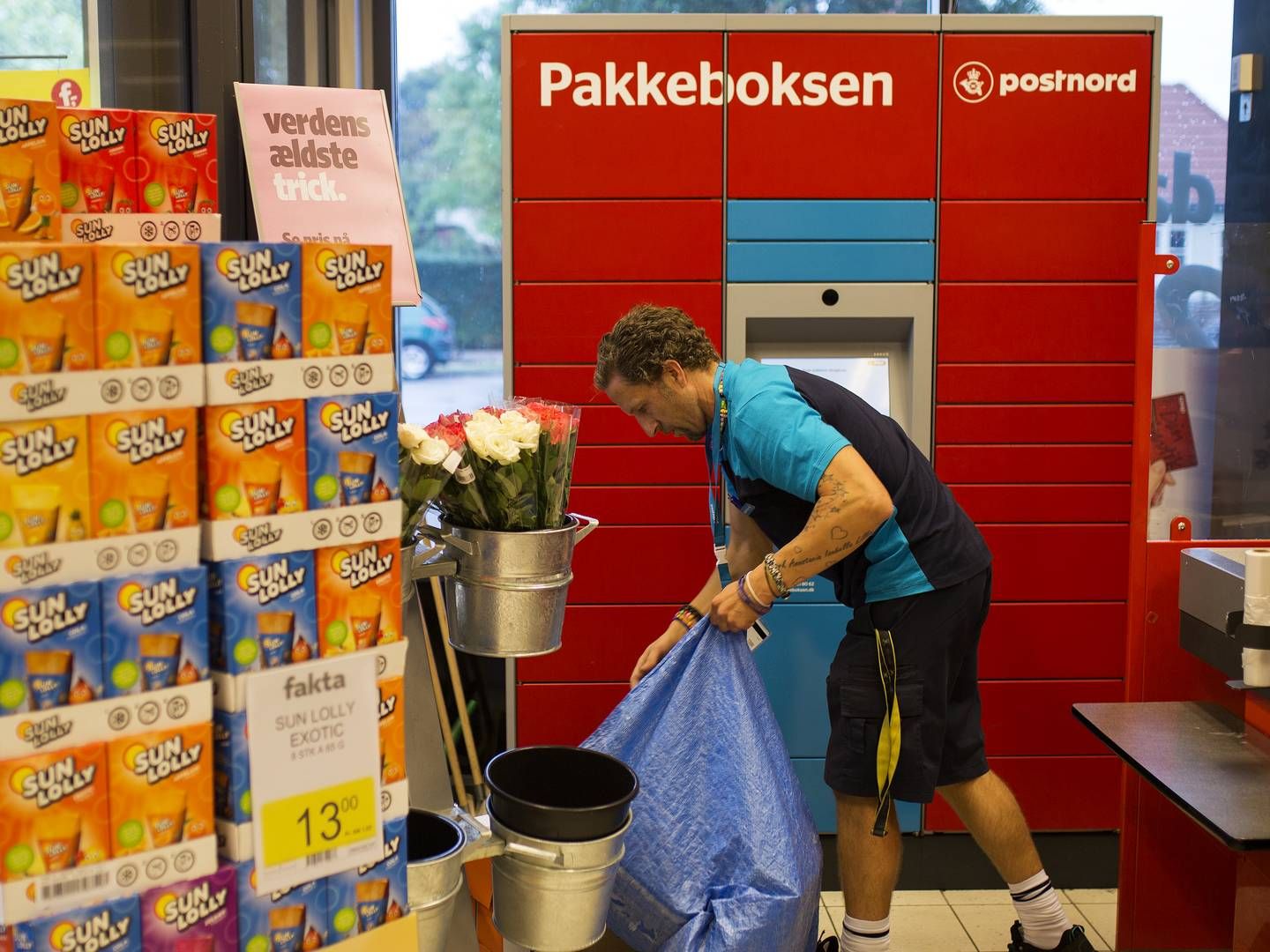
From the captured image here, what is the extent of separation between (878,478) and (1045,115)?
1251mm

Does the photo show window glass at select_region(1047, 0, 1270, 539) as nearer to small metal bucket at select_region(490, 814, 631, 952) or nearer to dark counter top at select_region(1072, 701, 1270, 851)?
dark counter top at select_region(1072, 701, 1270, 851)

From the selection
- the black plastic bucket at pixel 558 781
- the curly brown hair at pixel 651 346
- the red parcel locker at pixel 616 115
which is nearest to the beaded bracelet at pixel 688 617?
the curly brown hair at pixel 651 346

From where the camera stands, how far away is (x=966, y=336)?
3201mm

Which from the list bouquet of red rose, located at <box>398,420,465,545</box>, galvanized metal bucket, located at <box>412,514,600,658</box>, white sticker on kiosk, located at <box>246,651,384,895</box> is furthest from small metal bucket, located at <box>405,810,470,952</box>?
bouquet of red rose, located at <box>398,420,465,545</box>

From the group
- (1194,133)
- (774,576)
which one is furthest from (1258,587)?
(1194,133)

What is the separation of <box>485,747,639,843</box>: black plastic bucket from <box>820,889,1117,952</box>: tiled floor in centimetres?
139

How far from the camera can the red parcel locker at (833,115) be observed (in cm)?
313

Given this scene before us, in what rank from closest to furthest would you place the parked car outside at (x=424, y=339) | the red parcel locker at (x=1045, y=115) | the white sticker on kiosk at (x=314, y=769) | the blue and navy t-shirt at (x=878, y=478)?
the white sticker on kiosk at (x=314, y=769) → the blue and navy t-shirt at (x=878, y=478) → the red parcel locker at (x=1045, y=115) → the parked car outside at (x=424, y=339)

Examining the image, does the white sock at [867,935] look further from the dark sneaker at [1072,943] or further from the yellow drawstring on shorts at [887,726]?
the dark sneaker at [1072,943]

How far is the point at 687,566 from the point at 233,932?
6.56ft

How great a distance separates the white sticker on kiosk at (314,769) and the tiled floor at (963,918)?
195 cm

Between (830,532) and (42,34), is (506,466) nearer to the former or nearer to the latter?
(830,532)

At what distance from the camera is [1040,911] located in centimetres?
268

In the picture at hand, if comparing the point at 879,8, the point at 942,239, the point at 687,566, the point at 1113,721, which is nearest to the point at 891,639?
the point at 1113,721
